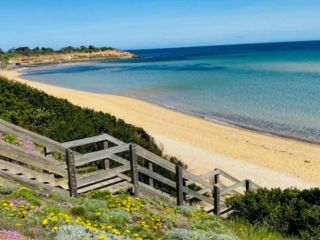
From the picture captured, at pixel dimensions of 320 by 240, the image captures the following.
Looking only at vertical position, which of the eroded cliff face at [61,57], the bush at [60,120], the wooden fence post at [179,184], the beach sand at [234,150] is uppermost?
the bush at [60,120]

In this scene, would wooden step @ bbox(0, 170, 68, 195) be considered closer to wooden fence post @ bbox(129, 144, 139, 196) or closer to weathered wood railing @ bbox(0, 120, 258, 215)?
weathered wood railing @ bbox(0, 120, 258, 215)

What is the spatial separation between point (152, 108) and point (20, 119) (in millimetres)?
20995

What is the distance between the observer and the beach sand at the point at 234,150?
1705 centimetres

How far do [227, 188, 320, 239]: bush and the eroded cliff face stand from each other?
110312 millimetres

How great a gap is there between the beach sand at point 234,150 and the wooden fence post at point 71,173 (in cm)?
898

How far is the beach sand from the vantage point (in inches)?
671

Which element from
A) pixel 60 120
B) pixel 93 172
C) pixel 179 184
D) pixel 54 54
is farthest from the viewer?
pixel 54 54

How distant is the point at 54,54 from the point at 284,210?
149 m

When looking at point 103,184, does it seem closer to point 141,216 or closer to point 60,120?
point 141,216

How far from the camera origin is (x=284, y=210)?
30.0 feet

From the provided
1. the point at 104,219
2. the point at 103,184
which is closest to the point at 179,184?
the point at 103,184

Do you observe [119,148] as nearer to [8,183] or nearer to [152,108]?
[8,183]

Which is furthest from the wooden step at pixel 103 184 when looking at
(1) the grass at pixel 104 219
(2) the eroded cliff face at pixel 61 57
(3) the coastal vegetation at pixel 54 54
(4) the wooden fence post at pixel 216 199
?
(3) the coastal vegetation at pixel 54 54

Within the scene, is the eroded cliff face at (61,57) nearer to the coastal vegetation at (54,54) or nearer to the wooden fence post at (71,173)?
the coastal vegetation at (54,54)
